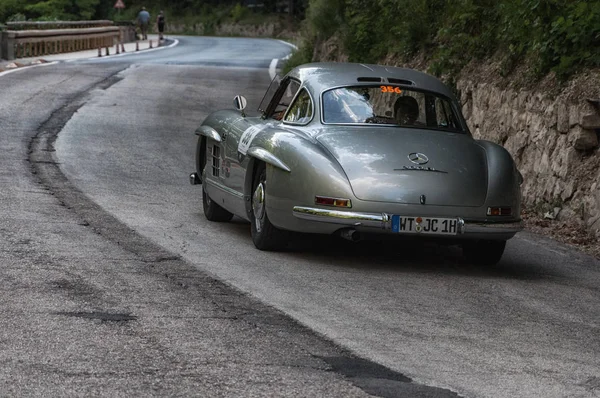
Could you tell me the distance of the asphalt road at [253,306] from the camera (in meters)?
5.26

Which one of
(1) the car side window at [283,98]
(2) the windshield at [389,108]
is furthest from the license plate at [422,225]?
(1) the car side window at [283,98]

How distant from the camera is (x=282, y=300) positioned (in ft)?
22.9

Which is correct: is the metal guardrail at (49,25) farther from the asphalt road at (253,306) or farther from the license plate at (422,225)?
the license plate at (422,225)

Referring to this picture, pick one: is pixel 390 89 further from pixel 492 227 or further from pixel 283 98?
pixel 492 227

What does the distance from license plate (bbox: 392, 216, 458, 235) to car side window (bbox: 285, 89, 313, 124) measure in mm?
1484

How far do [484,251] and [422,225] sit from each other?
101 centimetres

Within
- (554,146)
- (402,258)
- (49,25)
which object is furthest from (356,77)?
(49,25)

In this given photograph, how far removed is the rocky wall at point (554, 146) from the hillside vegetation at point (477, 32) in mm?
437

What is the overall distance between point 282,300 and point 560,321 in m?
1.62

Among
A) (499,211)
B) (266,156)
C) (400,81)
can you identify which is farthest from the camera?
(400,81)

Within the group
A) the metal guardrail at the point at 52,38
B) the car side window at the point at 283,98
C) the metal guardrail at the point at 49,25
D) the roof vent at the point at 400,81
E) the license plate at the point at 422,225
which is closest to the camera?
the license plate at the point at 422,225

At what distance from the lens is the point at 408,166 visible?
8.47 meters

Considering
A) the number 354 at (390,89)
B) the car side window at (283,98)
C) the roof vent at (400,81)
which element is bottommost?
the car side window at (283,98)

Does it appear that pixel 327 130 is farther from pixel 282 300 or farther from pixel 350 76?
pixel 282 300
